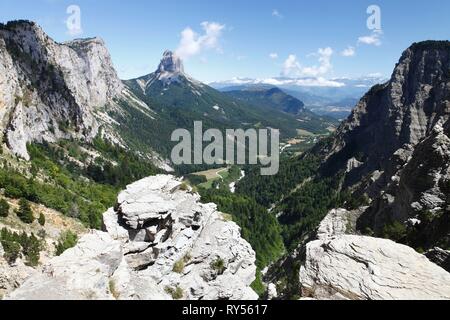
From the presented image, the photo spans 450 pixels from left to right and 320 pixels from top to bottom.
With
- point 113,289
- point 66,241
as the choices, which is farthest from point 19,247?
point 113,289

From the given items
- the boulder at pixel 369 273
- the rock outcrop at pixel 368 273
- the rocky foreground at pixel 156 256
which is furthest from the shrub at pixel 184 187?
the boulder at pixel 369 273

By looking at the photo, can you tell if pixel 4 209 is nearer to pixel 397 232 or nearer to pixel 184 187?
pixel 184 187

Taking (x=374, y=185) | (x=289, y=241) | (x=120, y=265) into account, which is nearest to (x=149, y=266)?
(x=120, y=265)

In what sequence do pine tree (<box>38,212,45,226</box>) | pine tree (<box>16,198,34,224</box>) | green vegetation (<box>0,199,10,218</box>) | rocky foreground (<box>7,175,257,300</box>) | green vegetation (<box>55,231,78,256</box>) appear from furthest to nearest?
pine tree (<box>38,212,45,226</box>), pine tree (<box>16,198,34,224</box>), green vegetation (<box>0,199,10,218</box>), green vegetation (<box>55,231,78,256</box>), rocky foreground (<box>7,175,257,300</box>)

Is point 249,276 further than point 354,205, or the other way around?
point 354,205

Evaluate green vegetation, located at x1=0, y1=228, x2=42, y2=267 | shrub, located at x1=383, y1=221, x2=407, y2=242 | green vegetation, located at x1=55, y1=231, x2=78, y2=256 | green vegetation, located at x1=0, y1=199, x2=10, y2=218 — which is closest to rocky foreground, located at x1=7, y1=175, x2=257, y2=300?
green vegetation, located at x1=0, y1=228, x2=42, y2=267

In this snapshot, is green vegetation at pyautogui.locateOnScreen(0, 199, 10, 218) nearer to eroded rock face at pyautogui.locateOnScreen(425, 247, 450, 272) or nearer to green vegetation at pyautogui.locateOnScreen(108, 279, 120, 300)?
green vegetation at pyautogui.locateOnScreen(108, 279, 120, 300)

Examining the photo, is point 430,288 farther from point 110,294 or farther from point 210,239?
point 210,239
